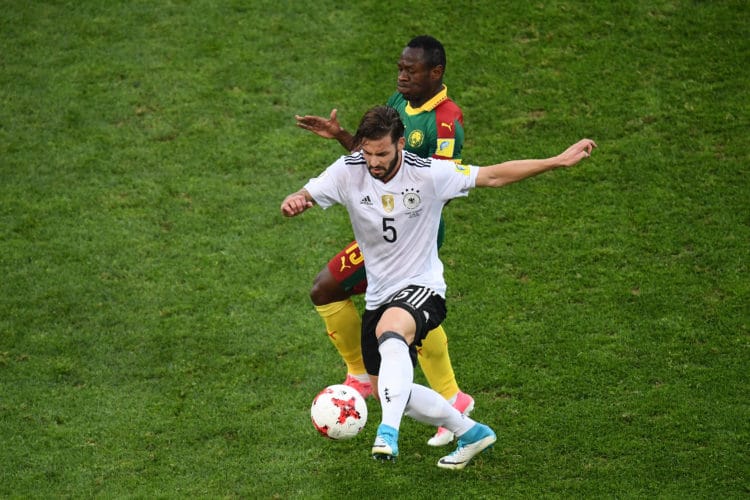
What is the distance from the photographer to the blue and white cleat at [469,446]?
7606mm

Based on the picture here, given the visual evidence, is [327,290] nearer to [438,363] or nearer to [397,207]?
[438,363]

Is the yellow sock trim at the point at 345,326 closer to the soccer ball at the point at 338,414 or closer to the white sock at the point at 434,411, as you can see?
the white sock at the point at 434,411

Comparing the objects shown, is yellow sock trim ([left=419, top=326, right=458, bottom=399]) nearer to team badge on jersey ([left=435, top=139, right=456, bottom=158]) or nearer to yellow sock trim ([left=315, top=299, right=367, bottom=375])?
yellow sock trim ([left=315, top=299, right=367, bottom=375])

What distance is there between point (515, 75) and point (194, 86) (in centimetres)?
361

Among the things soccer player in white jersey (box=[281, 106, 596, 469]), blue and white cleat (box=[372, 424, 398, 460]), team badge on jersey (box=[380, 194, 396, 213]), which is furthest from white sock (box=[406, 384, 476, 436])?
team badge on jersey (box=[380, 194, 396, 213])

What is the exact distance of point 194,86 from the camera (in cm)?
1222

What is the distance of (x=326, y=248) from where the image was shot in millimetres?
10266

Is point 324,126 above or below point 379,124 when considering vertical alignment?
below

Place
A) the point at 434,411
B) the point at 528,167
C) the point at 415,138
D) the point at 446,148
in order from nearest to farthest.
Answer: the point at 528,167
the point at 434,411
the point at 446,148
the point at 415,138

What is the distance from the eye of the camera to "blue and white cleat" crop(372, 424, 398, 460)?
638 centimetres

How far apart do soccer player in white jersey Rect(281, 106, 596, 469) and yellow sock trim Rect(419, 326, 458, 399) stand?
0.52 m

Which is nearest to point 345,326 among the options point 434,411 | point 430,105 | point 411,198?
point 434,411

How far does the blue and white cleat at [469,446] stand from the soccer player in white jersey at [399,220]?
22cm

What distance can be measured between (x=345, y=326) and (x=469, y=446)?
1272 millimetres
